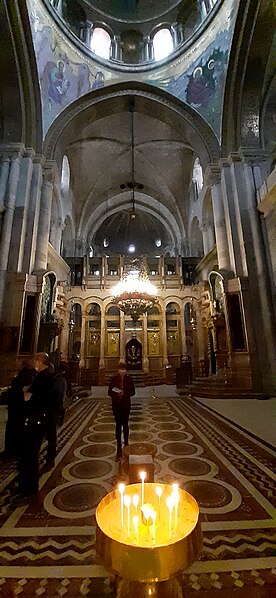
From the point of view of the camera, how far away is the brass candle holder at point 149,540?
107 cm

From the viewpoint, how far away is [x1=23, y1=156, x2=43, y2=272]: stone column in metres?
9.73

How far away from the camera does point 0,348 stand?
8.52m

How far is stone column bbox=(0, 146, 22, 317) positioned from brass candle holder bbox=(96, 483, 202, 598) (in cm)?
865

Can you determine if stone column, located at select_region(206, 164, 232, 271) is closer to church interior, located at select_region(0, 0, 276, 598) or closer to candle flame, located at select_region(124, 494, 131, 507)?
church interior, located at select_region(0, 0, 276, 598)

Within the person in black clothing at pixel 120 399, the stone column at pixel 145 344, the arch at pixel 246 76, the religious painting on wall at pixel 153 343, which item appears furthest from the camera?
the religious painting on wall at pixel 153 343

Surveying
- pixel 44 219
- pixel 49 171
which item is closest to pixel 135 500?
pixel 44 219

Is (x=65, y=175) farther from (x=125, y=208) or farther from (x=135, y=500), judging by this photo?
(x=135, y=500)

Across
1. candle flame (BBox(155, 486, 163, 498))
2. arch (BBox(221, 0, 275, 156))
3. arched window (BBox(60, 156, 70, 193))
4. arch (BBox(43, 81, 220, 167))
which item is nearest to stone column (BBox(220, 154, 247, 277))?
arch (BBox(221, 0, 275, 156))

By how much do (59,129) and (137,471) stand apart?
542 inches

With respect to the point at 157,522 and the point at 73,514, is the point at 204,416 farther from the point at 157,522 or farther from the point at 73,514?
the point at 157,522

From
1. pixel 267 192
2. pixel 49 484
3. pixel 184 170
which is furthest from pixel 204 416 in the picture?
pixel 184 170

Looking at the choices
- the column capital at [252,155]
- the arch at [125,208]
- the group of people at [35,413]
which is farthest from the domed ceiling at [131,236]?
the group of people at [35,413]

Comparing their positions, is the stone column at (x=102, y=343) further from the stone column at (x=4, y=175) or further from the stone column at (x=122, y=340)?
the stone column at (x=4, y=175)

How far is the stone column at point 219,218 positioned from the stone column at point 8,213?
7981 millimetres
